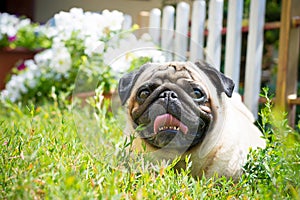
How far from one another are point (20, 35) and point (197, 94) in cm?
360

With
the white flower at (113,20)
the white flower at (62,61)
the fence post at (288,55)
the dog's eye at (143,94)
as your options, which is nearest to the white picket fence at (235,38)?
the fence post at (288,55)

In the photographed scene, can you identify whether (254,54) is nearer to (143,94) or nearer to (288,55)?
(288,55)

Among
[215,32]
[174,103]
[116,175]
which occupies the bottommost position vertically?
[116,175]

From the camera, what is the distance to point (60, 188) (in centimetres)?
110

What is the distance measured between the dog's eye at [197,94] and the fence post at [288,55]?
151 centimetres

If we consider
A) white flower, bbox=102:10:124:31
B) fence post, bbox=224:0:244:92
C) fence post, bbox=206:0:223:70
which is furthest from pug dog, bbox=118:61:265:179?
white flower, bbox=102:10:124:31

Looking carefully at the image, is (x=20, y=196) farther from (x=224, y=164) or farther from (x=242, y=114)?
(x=242, y=114)

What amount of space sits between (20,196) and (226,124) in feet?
3.07

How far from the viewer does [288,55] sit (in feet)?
10.2

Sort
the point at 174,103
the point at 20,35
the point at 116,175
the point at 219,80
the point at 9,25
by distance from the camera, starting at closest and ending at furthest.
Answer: the point at 116,175, the point at 174,103, the point at 219,80, the point at 9,25, the point at 20,35

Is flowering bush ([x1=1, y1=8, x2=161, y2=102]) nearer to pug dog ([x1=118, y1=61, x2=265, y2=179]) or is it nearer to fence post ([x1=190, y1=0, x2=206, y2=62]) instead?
fence post ([x1=190, y1=0, x2=206, y2=62])

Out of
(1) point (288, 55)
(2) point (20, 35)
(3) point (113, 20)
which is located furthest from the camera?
(2) point (20, 35)

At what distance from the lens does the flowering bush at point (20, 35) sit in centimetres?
484

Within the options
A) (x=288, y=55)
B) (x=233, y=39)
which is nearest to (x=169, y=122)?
(x=288, y=55)
